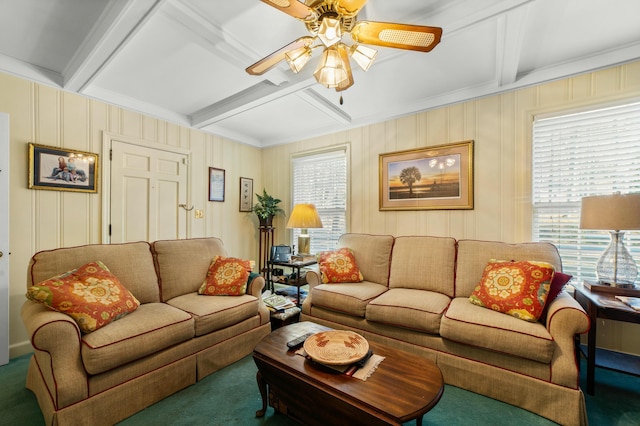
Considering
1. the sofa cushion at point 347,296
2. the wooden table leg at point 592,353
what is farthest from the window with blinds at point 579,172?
the sofa cushion at point 347,296

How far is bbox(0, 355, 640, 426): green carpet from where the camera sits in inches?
63.6

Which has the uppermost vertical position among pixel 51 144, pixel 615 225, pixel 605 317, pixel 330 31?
pixel 330 31

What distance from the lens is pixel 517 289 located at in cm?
197

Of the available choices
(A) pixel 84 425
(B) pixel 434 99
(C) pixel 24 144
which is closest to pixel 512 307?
(B) pixel 434 99

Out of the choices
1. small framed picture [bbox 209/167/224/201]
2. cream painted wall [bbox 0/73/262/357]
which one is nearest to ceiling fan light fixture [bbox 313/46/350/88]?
cream painted wall [bbox 0/73/262/357]

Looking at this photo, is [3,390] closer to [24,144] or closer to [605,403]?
[24,144]

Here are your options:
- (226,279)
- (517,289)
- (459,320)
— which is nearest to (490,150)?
(517,289)

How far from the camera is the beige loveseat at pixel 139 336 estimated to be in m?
1.47

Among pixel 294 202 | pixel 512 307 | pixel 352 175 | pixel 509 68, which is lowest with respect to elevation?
pixel 512 307

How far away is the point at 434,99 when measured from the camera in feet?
9.86

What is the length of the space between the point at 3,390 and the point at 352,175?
3.67 meters

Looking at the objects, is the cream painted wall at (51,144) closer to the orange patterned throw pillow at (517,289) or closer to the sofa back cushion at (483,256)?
the sofa back cushion at (483,256)

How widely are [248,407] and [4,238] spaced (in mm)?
2425

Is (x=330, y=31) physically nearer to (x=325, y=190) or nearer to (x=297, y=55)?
(x=297, y=55)
